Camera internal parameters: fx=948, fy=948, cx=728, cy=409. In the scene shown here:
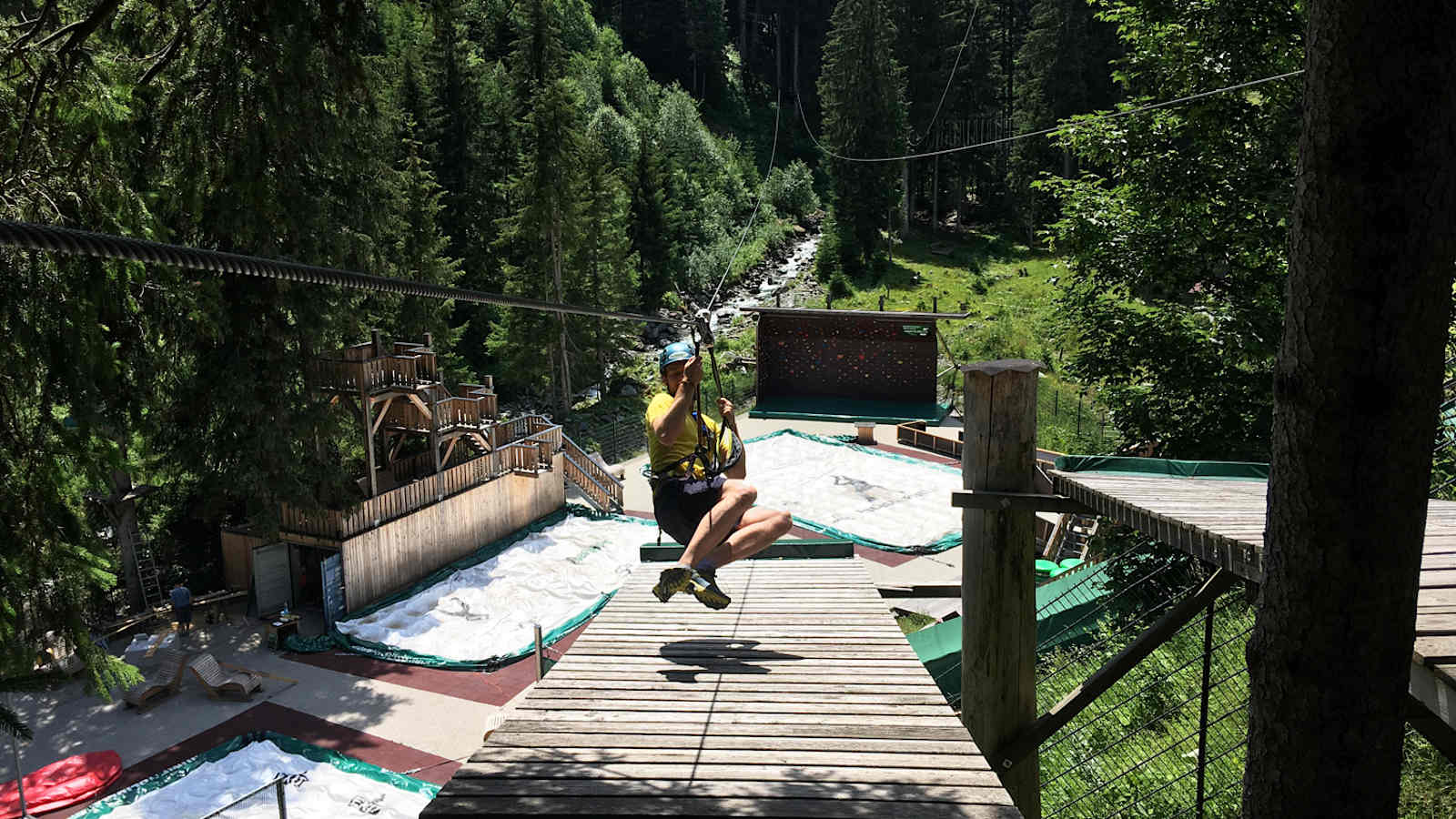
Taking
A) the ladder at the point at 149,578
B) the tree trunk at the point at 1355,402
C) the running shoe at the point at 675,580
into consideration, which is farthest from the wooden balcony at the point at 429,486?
the tree trunk at the point at 1355,402

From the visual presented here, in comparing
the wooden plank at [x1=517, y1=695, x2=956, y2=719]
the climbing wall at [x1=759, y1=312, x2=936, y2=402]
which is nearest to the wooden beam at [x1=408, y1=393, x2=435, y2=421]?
Answer: the climbing wall at [x1=759, y1=312, x2=936, y2=402]

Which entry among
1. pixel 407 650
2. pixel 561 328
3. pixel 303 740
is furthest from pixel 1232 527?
pixel 561 328

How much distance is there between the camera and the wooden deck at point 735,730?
353cm

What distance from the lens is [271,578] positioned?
60.5 feet

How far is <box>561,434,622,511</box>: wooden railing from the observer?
971 inches

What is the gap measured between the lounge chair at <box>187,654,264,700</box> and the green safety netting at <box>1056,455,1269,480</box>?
1385cm

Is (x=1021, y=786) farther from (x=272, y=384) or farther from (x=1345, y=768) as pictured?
(x=272, y=384)

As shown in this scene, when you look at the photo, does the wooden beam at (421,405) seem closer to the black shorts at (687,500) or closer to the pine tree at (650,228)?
the black shorts at (687,500)

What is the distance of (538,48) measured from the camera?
1329 inches

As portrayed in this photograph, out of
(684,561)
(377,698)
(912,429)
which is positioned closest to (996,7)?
(912,429)

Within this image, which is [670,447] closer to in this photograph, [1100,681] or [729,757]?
[729,757]

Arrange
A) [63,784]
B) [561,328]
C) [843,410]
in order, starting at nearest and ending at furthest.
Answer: [63,784] → [843,410] → [561,328]

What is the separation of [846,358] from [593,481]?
741 cm

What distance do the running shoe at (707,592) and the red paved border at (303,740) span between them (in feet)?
26.8
